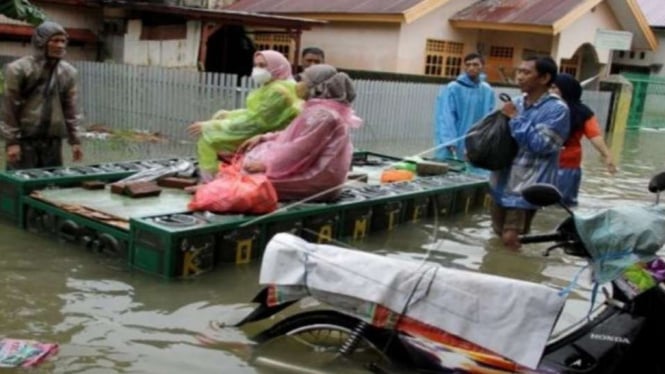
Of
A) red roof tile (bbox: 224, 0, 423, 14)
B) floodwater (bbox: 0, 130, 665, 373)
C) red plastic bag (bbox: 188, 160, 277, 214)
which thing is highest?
red roof tile (bbox: 224, 0, 423, 14)

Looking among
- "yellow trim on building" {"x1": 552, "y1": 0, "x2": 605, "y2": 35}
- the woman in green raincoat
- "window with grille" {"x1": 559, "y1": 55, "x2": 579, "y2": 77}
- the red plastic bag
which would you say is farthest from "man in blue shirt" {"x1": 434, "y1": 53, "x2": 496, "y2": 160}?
"window with grille" {"x1": 559, "y1": 55, "x2": 579, "y2": 77}

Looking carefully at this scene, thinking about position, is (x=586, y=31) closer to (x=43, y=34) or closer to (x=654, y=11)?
(x=654, y=11)

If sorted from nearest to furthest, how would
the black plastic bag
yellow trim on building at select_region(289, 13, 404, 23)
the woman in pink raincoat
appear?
the black plastic bag < the woman in pink raincoat < yellow trim on building at select_region(289, 13, 404, 23)

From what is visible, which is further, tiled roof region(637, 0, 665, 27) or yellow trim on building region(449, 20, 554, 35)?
tiled roof region(637, 0, 665, 27)

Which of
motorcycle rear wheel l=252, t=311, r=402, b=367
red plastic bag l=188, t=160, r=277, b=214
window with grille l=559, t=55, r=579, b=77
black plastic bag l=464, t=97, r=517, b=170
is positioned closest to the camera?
motorcycle rear wheel l=252, t=311, r=402, b=367

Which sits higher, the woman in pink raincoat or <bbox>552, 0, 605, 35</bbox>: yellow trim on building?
<bbox>552, 0, 605, 35</bbox>: yellow trim on building

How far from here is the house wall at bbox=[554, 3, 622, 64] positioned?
2205 centimetres

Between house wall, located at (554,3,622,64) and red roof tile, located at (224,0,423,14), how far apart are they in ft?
16.2

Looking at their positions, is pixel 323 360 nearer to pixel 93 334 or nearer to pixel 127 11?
pixel 93 334

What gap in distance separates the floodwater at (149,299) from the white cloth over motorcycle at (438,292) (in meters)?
0.60

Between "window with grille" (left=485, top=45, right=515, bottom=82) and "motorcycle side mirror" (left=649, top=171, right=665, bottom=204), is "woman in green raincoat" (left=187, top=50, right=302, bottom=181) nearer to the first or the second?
"motorcycle side mirror" (left=649, top=171, right=665, bottom=204)

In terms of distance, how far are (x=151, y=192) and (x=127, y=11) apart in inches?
379

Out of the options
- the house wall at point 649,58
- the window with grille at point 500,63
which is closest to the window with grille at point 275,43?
the window with grille at point 500,63

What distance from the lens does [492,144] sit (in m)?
5.56
